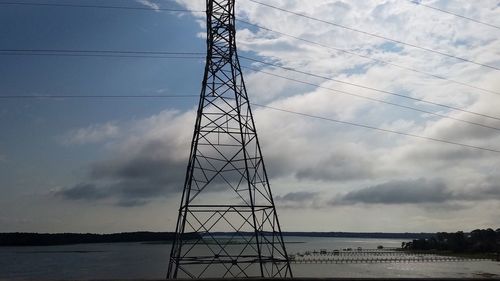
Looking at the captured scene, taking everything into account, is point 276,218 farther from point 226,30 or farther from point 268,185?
point 226,30

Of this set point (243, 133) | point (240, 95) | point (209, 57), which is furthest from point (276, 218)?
point (209, 57)

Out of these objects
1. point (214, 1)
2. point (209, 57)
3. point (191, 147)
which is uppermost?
point (214, 1)

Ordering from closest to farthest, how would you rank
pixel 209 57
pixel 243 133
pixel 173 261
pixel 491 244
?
1. pixel 173 261
2. pixel 243 133
3. pixel 209 57
4. pixel 491 244

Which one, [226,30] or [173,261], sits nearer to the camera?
[173,261]

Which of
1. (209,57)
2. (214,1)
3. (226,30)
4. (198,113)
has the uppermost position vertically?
(214,1)

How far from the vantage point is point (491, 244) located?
615 feet

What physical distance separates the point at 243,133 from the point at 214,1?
8.58m

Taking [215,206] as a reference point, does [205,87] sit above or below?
above

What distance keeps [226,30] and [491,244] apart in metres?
191

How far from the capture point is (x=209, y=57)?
2742 centimetres

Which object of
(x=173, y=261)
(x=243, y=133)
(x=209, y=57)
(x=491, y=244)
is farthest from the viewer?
(x=491, y=244)

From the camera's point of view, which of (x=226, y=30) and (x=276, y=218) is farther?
(x=226, y=30)

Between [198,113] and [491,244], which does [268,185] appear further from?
[491,244]

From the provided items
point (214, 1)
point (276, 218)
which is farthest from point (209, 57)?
point (276, 218)
